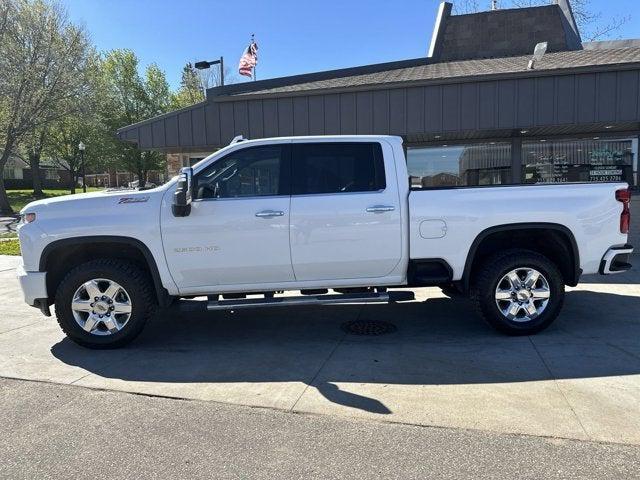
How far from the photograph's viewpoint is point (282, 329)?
591 cm

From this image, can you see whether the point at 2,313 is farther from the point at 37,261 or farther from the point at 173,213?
the point at 173,213

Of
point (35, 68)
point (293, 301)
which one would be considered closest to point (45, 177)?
point (35, 68)

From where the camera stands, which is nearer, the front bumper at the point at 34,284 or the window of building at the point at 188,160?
the front bumper at the point at 34,284

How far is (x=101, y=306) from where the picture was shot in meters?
5.17

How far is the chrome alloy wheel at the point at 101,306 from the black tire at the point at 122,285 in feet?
0.13

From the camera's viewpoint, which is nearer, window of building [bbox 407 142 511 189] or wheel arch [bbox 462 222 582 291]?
wheel arch [bbox 462 222 582 291]

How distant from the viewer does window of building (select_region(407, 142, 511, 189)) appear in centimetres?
1092

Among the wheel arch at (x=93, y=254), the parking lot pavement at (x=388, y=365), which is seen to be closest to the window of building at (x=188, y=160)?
the parking lot pavement at (x=388, y=365)

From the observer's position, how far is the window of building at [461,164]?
10922mm

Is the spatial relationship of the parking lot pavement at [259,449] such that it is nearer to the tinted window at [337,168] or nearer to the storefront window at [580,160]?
the tinted window at [337,168]

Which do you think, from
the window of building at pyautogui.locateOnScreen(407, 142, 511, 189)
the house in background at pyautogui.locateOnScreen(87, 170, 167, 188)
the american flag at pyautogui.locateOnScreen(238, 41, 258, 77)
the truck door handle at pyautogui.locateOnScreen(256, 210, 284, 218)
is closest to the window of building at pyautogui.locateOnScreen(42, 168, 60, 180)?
the house in background at pyautogui.locateOnScreen(87, 170, 167, 188)

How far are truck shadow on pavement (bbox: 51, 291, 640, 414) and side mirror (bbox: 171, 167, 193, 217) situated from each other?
1.42 meters

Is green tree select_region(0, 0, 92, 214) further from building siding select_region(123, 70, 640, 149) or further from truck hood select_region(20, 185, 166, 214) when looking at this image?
truck hood select_region(20, 185, 166, 214)

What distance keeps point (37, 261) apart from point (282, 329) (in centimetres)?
261
